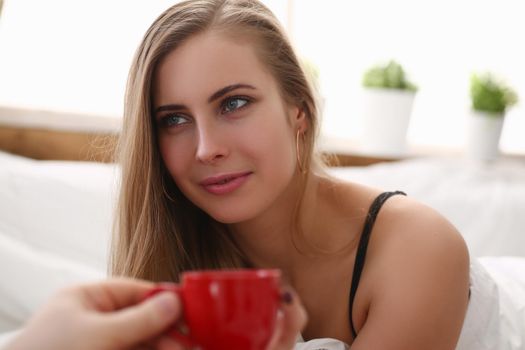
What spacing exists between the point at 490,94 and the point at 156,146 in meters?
2.09

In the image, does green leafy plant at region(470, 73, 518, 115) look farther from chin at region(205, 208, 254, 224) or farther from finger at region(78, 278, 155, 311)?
finger at region(78, 278, 155, 311)

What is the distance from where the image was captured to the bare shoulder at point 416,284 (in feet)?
4.12

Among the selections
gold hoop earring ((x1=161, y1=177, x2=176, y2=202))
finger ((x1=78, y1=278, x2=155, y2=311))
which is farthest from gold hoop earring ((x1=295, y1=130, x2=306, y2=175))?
finger ((x1=78, y1=278, x2=155, y2=311))

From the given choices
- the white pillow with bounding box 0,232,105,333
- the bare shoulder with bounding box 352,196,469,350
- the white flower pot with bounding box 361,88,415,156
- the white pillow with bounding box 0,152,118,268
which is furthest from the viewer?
the white flower pot with bounding box 361,88,415,156

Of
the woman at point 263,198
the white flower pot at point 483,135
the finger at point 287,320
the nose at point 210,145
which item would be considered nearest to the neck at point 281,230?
the woman at point 263,198

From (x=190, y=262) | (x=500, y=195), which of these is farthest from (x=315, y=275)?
(x=500, y=195)

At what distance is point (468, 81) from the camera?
11.0 ft

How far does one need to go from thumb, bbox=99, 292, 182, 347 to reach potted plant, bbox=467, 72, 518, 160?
2655mm

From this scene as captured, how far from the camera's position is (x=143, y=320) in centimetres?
69

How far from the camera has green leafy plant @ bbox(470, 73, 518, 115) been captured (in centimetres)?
311

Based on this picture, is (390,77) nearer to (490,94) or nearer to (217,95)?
(490,94)

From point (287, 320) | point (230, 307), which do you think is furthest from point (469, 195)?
point (230, 307)

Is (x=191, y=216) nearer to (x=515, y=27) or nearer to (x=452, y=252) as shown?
(x=452, y=252)

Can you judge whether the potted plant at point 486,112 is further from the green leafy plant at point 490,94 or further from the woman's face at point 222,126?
the woman's face at point 222,126
